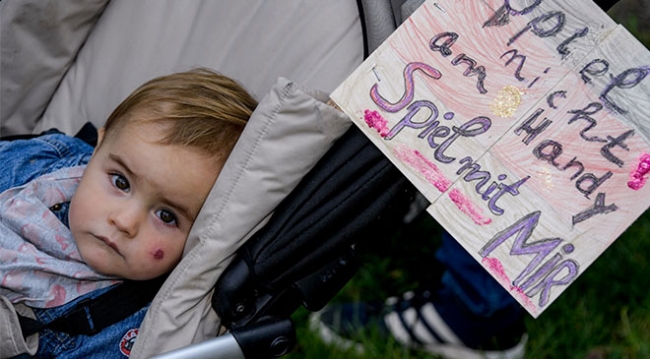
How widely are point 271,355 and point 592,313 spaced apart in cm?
116

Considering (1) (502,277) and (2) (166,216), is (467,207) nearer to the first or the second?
(1) (502,277)

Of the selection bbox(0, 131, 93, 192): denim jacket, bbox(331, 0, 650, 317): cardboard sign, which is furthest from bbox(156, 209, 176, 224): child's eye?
bbox(331, 0, 650, 317): cardboard sign

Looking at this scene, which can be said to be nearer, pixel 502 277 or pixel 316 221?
pixel 502 277

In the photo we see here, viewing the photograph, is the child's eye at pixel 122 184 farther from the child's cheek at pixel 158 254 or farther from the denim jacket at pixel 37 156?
the denim jacket at pixel 37 156

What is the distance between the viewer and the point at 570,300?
2.18 m

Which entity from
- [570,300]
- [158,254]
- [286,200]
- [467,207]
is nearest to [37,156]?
[158,254]

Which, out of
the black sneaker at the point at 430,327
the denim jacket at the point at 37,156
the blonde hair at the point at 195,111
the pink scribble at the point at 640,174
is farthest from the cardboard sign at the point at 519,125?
the black sneaker at the point at 430,327

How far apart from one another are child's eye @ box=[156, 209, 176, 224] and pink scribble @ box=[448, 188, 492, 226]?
54 centimetres

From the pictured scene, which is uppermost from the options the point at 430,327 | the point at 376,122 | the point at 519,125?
the point at 376,122

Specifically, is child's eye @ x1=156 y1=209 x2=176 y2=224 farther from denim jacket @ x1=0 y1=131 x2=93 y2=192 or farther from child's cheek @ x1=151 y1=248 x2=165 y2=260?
denim jacket @ x1=0 y1=131 x2=93 y2=192

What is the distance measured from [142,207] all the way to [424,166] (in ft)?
1.73

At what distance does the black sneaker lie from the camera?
6.88 ft

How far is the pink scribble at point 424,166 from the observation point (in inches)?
47.1

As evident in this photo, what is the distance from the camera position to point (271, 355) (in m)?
1.31
